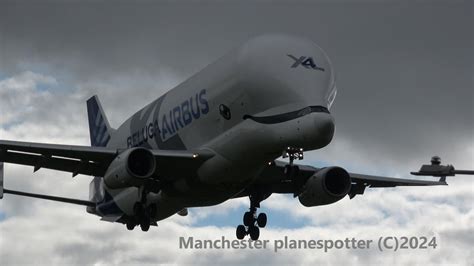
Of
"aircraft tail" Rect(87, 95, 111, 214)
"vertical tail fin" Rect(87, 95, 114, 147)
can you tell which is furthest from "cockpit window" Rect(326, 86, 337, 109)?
"vertical tail fin" Rect(87, 95, 114, 147)

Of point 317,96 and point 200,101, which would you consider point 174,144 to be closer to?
point 200,101

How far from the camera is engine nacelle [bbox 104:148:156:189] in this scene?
4097 cm

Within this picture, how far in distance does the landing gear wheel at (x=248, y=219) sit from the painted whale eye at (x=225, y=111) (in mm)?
7721

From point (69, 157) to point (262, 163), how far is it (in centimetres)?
821

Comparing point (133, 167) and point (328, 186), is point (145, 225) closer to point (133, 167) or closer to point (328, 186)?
point (133, 167)

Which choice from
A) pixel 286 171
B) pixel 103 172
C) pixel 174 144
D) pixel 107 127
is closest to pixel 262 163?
pixel 286 171

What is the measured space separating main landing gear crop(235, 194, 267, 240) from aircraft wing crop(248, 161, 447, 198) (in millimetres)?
610

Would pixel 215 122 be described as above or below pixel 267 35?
below

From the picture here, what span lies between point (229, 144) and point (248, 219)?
24.4ft

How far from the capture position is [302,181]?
157ft

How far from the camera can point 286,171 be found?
129 feet

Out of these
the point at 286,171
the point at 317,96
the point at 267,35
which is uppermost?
the point at 267,35

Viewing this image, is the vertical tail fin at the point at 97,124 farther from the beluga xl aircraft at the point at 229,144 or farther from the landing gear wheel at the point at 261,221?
the landing gear wheel at the point at 261,221

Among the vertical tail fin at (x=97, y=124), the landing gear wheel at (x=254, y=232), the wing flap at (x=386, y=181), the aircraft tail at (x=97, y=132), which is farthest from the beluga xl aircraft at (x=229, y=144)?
the vertical tail fin at (x=97, y=124)
